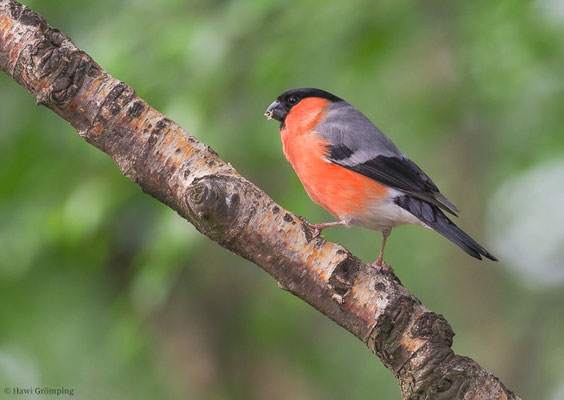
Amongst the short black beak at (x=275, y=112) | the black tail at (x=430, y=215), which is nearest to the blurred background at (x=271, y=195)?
the short black beak at (x=275, y=112)

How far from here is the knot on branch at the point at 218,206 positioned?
8.16 feet

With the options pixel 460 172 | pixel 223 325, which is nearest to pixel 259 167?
pixel 223 325

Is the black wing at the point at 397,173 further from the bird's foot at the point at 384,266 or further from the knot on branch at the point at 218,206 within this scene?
the knot on branch at the point at 218,206

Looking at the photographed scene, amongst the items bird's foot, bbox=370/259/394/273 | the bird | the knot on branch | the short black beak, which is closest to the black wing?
the bird

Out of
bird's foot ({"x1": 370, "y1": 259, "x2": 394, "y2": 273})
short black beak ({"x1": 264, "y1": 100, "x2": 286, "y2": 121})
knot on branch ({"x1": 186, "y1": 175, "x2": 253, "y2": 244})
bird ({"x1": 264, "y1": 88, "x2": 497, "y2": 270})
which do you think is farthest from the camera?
short black beak ({"x1": 264, "y1": 100, "x2": 286, "y2": 121})

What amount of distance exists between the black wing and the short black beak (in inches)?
25.6

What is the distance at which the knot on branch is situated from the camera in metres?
2.49

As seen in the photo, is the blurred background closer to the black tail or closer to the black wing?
the black wing

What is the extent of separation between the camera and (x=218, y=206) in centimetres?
253

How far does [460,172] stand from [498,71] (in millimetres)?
2111

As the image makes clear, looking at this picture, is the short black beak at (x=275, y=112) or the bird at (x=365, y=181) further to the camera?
the short black beak at (x=275, y=112)

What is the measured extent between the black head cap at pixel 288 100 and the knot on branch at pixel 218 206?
2.22 meters

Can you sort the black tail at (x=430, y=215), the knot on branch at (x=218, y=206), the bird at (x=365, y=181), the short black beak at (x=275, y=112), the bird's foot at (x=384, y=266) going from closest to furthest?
the knot on branch at (x=218, y=206) → the bird's foot at (x=384, y=266) → the black tail at (x=430, y=215) → the bird at (x=365, y=181) → the short black beak at (x=275, y=112)

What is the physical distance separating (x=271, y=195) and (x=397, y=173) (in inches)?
108
